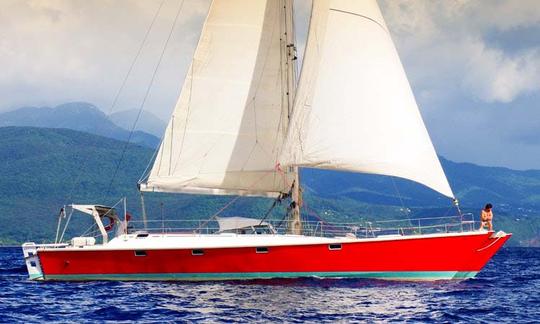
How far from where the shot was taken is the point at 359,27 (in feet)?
127

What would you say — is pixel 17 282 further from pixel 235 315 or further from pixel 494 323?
pixel 494 323

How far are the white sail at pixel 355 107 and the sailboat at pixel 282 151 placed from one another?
0.05 meters

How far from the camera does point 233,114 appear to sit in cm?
4081

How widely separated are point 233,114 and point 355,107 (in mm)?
6176

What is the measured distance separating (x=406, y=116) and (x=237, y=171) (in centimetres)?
838

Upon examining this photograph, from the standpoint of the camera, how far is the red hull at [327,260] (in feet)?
122

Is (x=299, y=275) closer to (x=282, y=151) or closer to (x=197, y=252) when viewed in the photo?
(x=197, y=252)

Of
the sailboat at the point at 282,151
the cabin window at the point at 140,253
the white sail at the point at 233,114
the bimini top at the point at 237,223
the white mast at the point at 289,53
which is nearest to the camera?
the sailboat at the point at 282,151

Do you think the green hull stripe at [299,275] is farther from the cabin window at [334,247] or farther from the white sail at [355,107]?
the white sail at [355,107]

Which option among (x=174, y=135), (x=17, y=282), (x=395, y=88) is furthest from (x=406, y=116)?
(x=17, y=282)

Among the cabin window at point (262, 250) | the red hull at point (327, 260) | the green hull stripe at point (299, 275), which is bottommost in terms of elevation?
the green hull stripe at point (299, 275)

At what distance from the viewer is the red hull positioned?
37.2 meters

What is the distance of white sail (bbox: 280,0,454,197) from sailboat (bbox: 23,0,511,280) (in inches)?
1.8

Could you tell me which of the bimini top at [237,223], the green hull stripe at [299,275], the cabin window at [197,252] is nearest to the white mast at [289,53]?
the bimini top at [237,223]
